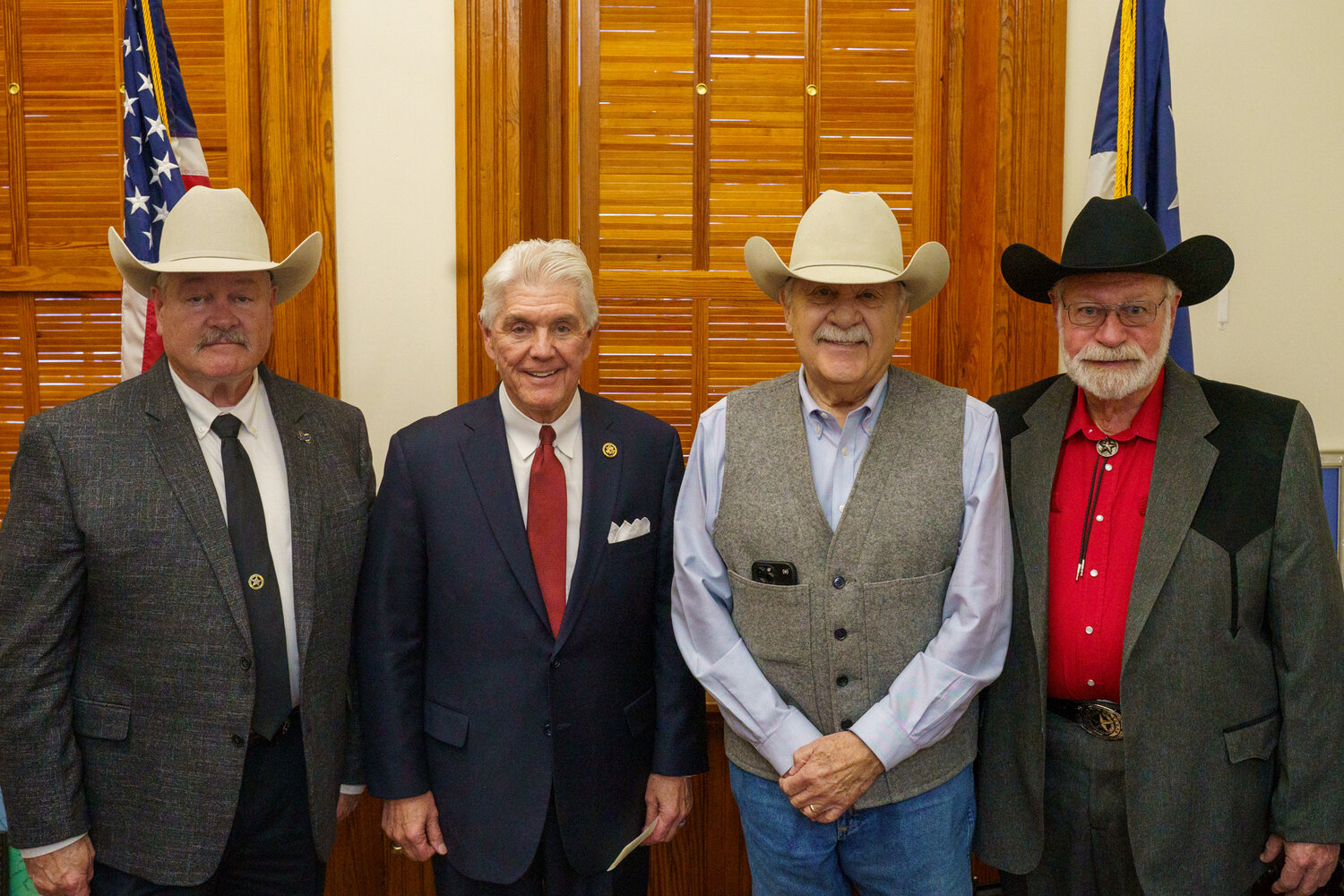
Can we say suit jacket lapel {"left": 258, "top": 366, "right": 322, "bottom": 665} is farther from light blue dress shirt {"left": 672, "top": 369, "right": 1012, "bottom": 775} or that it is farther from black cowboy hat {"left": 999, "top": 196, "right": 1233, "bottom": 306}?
black cowboy hat {"left": 999, "top": 196, "right": 1233, "bottom": 306}

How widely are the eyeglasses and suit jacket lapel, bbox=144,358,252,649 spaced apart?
1709mm

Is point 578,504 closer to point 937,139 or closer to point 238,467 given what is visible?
point 238,467

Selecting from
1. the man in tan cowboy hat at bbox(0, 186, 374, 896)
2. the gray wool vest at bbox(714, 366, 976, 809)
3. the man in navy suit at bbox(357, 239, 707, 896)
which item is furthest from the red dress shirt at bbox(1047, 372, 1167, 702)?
the man in tan cowboy hat at bbox(0, 186, 374, 896)

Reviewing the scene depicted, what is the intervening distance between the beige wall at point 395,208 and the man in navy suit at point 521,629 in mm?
748

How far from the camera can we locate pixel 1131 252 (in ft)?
6.39

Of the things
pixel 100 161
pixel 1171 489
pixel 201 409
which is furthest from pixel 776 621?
pixel 100 161

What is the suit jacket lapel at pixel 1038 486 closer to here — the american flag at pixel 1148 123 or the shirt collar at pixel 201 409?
the american flag at pixel 1148 123

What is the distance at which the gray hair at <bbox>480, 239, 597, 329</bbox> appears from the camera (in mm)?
1982

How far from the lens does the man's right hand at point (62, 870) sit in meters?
1.76

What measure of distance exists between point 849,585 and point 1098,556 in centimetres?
52

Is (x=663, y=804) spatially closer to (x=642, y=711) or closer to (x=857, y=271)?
(x=642, y=711)

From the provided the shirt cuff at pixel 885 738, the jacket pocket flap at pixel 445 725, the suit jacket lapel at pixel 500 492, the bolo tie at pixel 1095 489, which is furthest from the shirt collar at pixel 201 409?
the bolo tie at pixel 1095 489

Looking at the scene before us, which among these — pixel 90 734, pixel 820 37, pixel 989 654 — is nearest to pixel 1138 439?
pixel 989 654

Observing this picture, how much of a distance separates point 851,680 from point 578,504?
2.08 feet
